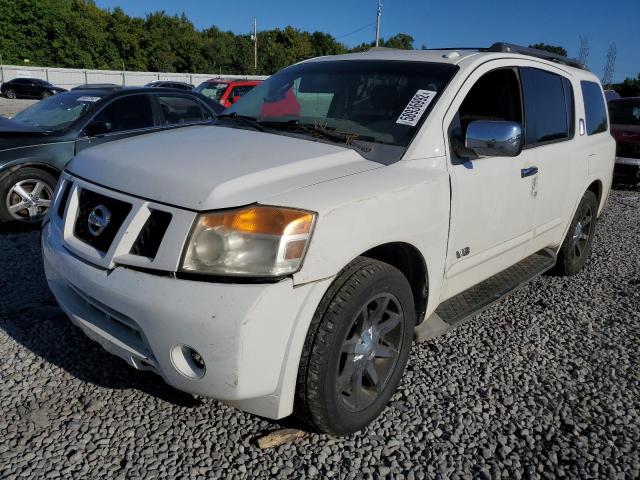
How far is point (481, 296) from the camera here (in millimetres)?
3318

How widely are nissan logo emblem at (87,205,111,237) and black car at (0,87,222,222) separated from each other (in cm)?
278

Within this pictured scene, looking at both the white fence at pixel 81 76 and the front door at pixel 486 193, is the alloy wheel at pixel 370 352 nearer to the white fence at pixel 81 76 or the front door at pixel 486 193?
the front door at pixel 486 193

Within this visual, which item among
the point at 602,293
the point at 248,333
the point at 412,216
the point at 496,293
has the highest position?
the point at 412,216

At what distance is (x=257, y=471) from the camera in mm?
2246

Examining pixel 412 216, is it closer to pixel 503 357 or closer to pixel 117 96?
pixel 503 357

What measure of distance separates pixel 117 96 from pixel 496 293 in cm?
508

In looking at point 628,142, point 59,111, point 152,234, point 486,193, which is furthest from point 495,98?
point 628,142

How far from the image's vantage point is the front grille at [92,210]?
2274 mm

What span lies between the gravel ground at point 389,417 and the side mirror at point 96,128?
2698 mm

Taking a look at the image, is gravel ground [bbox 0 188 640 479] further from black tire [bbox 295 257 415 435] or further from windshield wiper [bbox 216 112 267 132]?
windshield wiper [bbox 216 112 267 132]

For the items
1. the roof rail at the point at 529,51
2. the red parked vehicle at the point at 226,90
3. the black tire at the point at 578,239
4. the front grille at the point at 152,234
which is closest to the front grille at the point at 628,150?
the black tire at the point at 578,239

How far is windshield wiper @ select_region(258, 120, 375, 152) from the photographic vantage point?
2.77 m

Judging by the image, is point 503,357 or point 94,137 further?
point 94,137

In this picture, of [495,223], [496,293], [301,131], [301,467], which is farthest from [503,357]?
[301,131]
